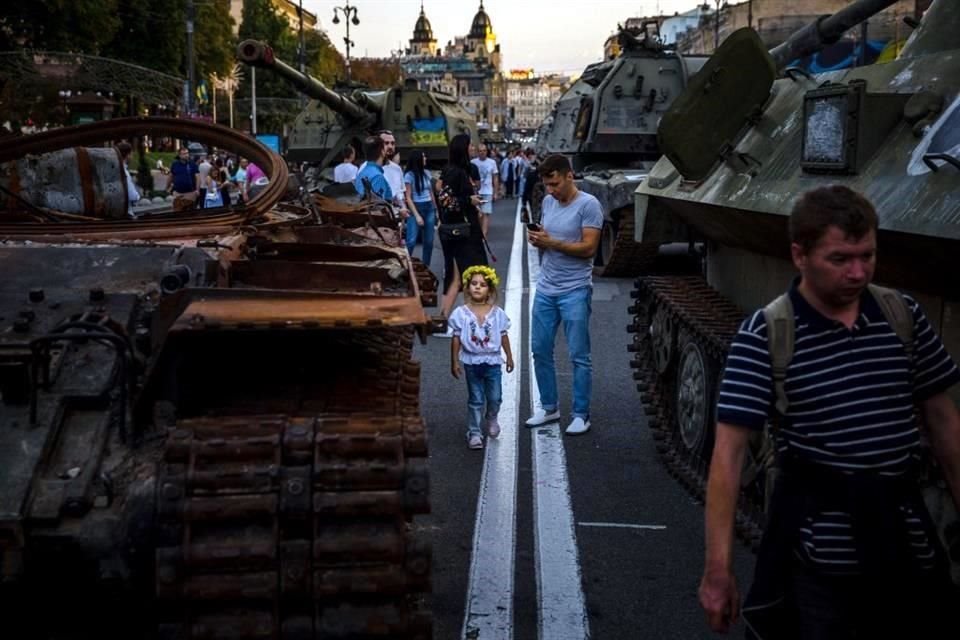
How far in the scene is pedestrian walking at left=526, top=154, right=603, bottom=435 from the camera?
7836 millimetres

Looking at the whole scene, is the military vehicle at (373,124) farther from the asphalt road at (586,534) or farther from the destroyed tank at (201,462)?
the destroyed tank at (201,462)

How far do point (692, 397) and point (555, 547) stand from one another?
1.44 metres

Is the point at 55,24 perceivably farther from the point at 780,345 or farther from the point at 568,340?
the point at 780,345

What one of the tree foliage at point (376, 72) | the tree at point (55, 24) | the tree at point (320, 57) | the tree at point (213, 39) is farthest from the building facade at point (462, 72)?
the tree at point (55, 24)

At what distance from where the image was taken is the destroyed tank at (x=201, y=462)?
11.6ft

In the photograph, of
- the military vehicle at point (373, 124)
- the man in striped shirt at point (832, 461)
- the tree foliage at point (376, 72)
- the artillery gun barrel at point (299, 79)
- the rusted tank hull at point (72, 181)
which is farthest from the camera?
the tree foliage at point (376, 72)

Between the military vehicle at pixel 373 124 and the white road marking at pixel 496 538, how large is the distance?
1410 centimetres

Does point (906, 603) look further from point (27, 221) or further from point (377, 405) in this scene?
point (27, 221)

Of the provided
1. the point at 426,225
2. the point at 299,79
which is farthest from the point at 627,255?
the point at 299,79

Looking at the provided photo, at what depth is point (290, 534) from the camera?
11.8ft

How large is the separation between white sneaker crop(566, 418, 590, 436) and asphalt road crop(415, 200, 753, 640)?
0.04 meters

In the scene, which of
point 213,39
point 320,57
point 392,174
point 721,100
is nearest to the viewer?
point 721,100

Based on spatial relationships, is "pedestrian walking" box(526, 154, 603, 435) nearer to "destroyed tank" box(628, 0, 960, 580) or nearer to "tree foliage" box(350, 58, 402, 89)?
"destroyed tank" box(628, 0, 960, 580)

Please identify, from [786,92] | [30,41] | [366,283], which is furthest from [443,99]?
[366,283]
